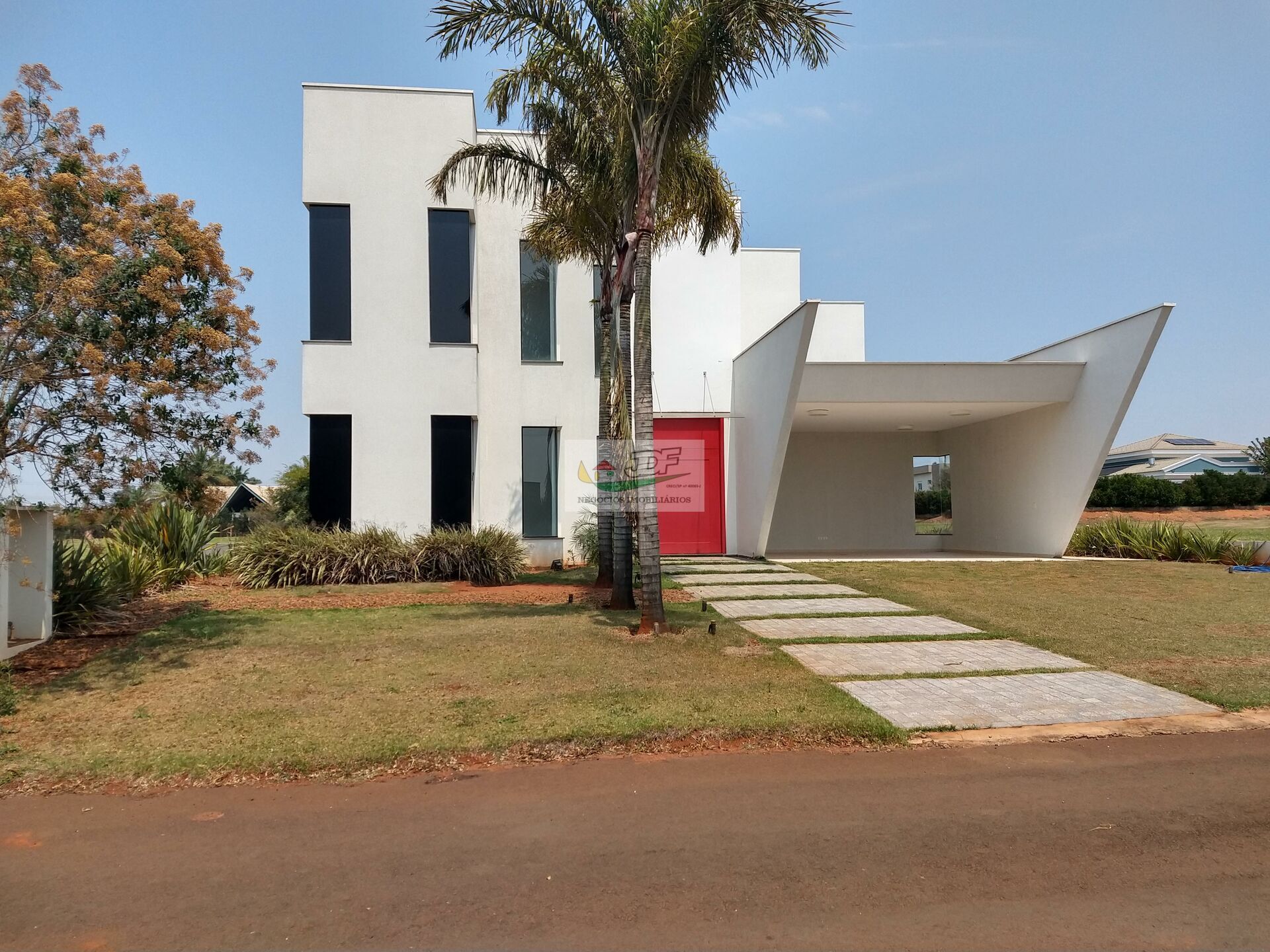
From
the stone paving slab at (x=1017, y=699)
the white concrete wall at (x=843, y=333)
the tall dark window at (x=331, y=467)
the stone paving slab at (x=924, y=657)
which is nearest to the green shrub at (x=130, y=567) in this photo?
the tall dark window at (x=331, y=467)

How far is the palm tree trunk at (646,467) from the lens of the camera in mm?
9086

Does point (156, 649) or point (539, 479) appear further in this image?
point (539, 479)

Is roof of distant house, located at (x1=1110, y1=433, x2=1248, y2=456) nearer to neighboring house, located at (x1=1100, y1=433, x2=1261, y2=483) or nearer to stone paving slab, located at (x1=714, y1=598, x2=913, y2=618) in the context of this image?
neighboring house, located at (x1=1100, y1=433, x2=1261, y2=483)

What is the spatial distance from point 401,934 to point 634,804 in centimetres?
166

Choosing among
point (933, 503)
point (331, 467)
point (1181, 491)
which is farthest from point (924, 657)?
point (1181, 491)

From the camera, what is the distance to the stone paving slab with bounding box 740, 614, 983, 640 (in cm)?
973

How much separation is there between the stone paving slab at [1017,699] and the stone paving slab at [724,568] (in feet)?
28.6

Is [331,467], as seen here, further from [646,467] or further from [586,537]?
[646,467]

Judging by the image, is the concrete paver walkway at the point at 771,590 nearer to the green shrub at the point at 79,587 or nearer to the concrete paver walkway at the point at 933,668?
the concrete paver walkway at the point at 933,668

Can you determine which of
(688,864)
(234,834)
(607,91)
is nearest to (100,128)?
(607,91)

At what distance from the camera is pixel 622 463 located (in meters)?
11.6

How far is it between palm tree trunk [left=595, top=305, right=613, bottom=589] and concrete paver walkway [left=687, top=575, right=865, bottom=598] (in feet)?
4.86

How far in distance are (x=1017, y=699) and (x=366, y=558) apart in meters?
10.8

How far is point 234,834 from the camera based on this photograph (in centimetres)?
437
